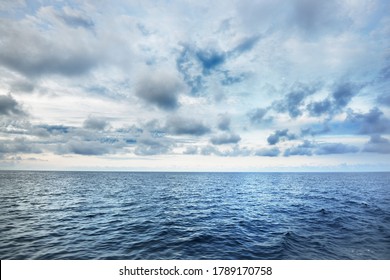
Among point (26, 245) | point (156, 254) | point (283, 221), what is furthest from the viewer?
point (283, 221)

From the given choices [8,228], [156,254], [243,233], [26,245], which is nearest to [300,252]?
[243,233]

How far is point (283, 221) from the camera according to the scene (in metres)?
24.5

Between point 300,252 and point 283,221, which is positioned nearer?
point 300,252

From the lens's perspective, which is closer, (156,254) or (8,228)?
(156,254)

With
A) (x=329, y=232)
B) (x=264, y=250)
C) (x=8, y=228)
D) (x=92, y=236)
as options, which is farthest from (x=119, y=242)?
(x=329, y=232)

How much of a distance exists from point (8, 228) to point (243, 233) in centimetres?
2482
